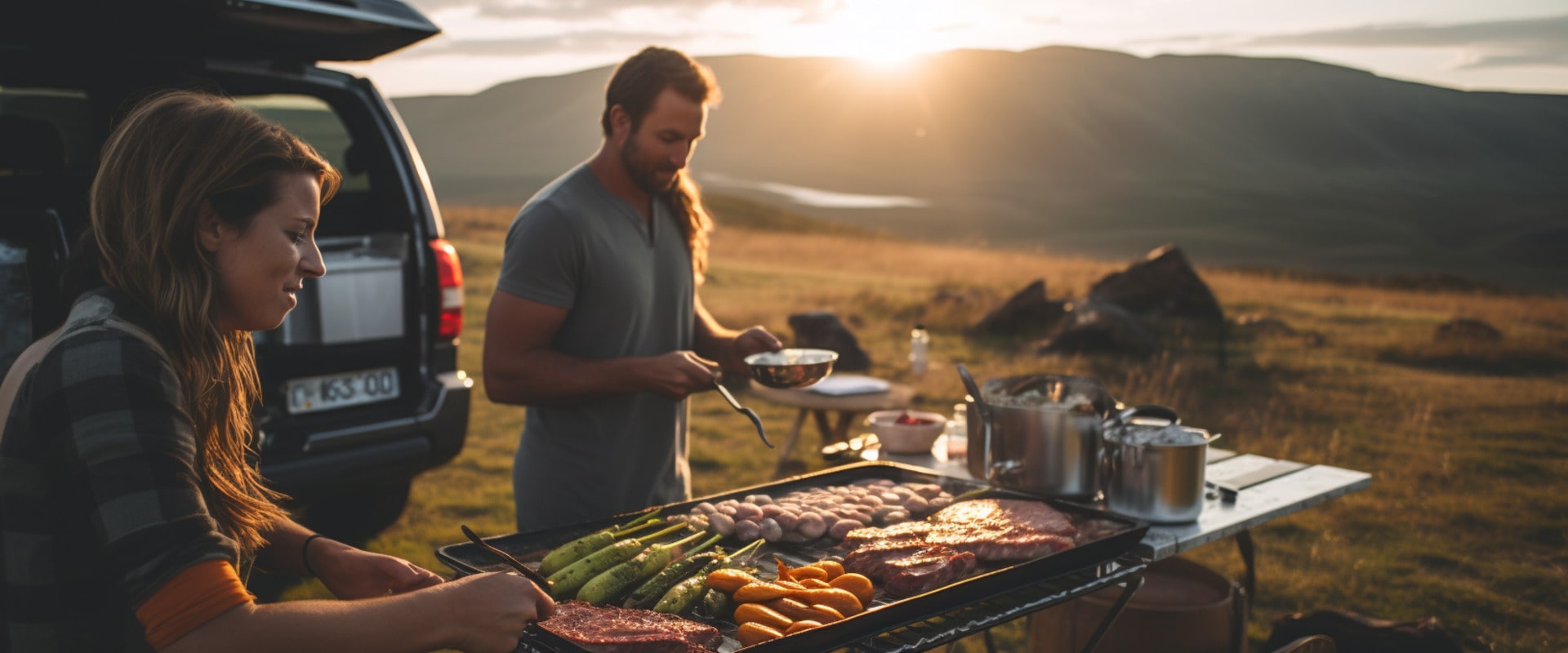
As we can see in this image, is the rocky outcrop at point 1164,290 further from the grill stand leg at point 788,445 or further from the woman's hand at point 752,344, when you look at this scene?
the woman's hand at point 752,344

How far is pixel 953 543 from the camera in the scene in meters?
2.43

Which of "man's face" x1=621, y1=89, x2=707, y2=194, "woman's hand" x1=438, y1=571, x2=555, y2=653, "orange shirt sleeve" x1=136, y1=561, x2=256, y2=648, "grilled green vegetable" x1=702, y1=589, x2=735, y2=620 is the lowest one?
"grilled green vegetable" x1=702, y1=589, x2=735, y2=620

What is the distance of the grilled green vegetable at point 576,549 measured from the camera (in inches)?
87.4

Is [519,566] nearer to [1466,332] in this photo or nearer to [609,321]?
[609,321]

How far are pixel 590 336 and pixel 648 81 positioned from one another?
79cm

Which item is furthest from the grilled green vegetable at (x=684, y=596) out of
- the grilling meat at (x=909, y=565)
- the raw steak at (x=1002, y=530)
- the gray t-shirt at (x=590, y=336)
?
the gray t-shirt at (x=590, y=336)

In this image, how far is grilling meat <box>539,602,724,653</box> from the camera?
1828mm

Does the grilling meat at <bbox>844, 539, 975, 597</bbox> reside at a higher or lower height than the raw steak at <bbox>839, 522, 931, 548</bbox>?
higher

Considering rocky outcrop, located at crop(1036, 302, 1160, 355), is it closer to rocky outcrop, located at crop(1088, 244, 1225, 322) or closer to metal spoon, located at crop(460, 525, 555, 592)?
rocky outcrop, located at crop(1088, 244, 1225, 322)

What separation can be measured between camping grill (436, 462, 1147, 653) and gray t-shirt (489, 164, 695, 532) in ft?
1.70

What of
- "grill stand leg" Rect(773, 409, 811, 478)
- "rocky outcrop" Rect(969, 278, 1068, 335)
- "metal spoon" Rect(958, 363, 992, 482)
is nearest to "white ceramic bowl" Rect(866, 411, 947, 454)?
"metal spoon" Rect(958, 363, 992, 482)

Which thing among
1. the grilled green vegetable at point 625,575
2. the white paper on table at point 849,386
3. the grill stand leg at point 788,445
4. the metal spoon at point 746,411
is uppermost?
the metal spoon at point 746,411

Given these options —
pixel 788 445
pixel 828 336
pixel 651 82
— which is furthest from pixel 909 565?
pixel 828 336

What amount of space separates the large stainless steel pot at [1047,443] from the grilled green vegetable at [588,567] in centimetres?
126
